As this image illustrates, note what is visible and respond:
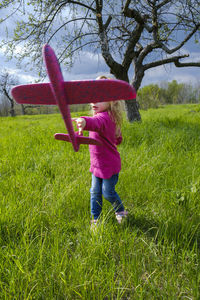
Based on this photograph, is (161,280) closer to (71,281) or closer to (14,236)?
(71,281)

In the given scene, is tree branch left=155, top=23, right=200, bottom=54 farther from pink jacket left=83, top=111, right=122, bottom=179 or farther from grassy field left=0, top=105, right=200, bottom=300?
pink jacket left=83, top=111, right=122, bottom=179

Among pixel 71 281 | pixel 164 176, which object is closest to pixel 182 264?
pixel 71 281

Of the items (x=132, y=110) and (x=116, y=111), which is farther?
(x=132, y=110)

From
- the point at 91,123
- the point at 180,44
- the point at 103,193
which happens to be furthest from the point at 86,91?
the point at 180,44

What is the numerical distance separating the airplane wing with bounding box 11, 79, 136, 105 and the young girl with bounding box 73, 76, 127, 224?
1.92ft

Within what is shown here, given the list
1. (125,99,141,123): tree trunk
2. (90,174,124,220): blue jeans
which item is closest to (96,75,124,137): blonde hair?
(90,174,124,220): blue jeans

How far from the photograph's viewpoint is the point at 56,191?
2211 mm

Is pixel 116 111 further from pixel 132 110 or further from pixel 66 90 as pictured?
pixel 132 110

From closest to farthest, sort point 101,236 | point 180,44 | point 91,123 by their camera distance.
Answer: point 91,123
point 101,236
point 180,44

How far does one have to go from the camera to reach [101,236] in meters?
1.45

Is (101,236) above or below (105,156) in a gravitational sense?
below

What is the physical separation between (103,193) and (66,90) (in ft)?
4.37

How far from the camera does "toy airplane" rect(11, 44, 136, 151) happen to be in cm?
70

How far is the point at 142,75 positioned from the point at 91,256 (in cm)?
647
